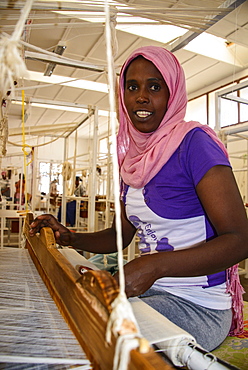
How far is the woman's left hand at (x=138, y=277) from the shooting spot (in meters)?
0.65

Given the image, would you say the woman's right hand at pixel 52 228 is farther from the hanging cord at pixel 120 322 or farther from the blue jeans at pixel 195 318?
the hanging cord at pixel 120 322

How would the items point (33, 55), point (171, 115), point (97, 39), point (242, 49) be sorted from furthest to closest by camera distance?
point (242, 49) < point (97, 39) < point (33, 55) < point (171, 115)

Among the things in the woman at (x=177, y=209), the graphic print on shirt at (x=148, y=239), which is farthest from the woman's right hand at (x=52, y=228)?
the graphic print on shirt at (x=148, y=239)

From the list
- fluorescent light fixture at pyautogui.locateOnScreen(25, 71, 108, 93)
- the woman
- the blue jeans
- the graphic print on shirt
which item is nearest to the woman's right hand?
the woman

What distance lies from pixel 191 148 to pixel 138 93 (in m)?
0.32

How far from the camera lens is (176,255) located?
0.72 m

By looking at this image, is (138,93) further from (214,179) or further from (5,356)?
(5,356)

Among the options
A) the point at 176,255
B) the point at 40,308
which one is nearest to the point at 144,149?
the point at 176,255

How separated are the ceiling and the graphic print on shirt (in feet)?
2.16

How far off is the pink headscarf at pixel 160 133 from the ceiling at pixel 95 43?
8.9 inches

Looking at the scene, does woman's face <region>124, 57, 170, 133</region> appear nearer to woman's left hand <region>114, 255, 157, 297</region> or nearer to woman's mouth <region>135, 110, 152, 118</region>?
woman's mouth <region>135, 110, 152, 118</region>

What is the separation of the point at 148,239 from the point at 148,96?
18.9 inches

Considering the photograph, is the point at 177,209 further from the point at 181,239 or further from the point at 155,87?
the point at 155,87

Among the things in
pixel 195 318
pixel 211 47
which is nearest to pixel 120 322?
pixel 195 318
